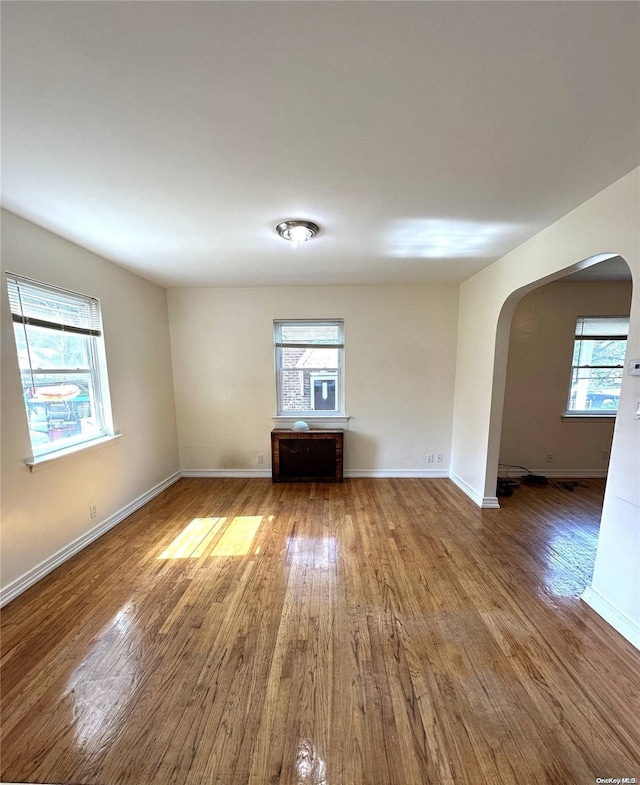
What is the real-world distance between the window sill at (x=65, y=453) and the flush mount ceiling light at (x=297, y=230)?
233 cm

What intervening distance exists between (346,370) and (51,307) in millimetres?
2922

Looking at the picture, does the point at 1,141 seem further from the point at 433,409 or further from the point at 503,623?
the point at 433,409

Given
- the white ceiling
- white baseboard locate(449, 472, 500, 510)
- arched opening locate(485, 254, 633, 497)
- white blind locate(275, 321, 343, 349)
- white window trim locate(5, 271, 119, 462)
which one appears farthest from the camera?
white blind locate(275, 321, 343, 349)

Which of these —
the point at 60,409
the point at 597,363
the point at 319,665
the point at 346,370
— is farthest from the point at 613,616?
the point at 60,409

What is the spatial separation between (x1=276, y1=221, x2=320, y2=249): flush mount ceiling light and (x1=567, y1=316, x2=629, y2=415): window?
364cm

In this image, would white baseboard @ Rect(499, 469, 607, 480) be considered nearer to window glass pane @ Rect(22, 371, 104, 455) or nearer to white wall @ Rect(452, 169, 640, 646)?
white wall @ Rect(452, 169, 640, 646)

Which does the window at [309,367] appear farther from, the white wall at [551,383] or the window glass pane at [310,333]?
the white wall at [551,383]

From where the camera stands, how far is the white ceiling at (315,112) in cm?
88

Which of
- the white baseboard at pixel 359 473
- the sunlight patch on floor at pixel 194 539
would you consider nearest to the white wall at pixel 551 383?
the white baseboard at pixel 359 473

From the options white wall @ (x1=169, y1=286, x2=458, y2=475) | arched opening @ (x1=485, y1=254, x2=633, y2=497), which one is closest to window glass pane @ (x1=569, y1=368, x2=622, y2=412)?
arched opening @ (x1=485, y1=254, x2=633, y2=497)

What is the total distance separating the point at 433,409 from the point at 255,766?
356 cm

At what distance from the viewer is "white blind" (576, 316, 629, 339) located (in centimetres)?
375

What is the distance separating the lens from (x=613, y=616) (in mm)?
1716

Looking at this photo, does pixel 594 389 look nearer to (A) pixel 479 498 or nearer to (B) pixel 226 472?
(A) pixel 479 498
